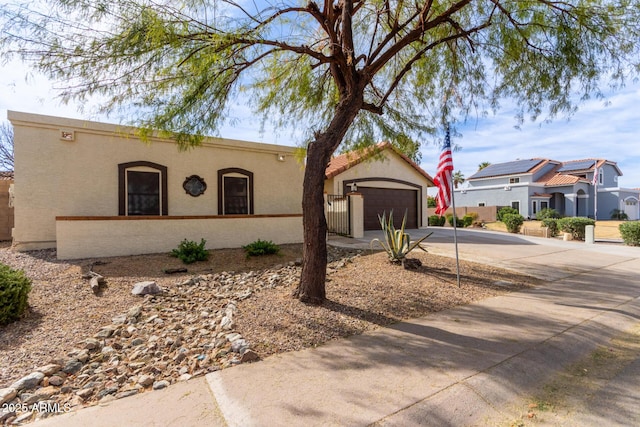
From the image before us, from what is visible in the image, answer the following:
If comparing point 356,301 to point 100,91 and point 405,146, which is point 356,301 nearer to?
point 405,146

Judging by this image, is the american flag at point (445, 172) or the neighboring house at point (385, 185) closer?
the american flag at point (445, 172)

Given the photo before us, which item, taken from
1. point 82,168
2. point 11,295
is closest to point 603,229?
point 82,168

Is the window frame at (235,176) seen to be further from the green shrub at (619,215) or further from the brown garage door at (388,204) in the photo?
the green shrub at (619,215)

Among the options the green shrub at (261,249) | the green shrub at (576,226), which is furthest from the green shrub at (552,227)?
the green shrub at (261,249)

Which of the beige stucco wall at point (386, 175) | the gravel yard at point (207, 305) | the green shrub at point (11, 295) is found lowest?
the gravel yard at point (207, 305)

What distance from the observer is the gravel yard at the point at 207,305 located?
140 inches

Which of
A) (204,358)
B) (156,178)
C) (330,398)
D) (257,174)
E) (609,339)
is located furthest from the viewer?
(257,174)

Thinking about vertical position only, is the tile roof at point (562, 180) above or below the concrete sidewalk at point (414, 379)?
above

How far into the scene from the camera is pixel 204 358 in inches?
139

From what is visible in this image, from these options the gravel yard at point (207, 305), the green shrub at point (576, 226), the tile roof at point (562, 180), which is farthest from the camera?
the tile roof at point (562, 180)

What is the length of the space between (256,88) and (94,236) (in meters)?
5.74

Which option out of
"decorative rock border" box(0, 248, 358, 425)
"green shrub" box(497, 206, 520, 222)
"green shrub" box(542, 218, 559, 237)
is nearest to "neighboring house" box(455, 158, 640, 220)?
"green shrub" box(497, 206, 520, 222)

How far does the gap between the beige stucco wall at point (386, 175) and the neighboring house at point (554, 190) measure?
53.1 ft

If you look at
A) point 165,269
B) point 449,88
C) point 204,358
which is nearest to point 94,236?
point 165,269
